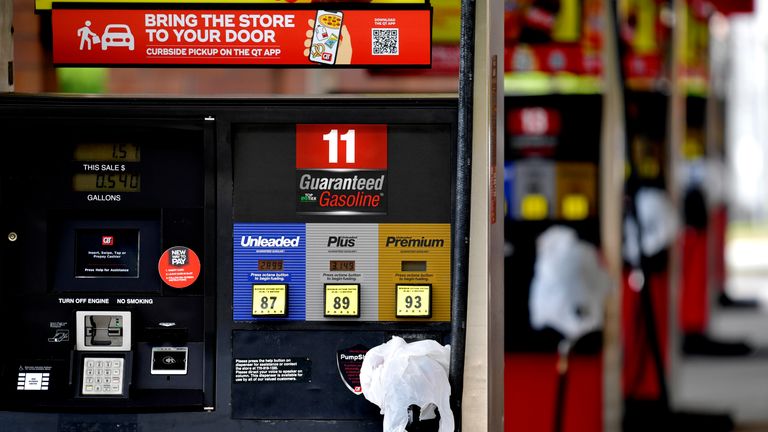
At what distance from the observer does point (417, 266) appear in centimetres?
289

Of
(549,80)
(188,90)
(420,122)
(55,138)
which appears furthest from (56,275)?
(549,80)

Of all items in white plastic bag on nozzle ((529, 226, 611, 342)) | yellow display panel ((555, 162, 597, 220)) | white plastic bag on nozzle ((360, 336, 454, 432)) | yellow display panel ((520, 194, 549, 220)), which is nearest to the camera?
white plastic bag on nozzle ((360, 336, 454, 432))

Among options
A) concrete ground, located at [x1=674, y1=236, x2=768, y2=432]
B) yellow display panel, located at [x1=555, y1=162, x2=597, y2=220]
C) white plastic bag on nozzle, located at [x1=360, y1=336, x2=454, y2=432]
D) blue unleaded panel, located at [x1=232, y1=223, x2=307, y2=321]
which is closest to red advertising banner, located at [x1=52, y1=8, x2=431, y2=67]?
blue unleaded panel, located at [x1=232, y1=223, x2=307, y2=321]

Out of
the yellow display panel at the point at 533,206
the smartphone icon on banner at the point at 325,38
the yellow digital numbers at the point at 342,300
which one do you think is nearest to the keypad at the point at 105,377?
the yellow digital numbers at the point at 342,300

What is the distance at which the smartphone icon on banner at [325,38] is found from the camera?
2.91 metres

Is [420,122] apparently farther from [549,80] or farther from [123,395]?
[549,80]

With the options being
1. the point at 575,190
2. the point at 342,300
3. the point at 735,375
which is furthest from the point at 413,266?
the point at 735,375

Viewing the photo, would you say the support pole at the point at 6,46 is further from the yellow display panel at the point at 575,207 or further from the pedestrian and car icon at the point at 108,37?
the yellow display panel at the point at 575,207

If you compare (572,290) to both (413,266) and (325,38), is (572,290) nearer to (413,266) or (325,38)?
(413,266)

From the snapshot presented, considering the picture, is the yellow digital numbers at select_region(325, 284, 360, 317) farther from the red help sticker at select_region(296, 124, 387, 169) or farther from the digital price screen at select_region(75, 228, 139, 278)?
the digital price screen at select_region(75, 228, 139, 278)

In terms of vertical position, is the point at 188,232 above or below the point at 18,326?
above

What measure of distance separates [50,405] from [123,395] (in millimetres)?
189

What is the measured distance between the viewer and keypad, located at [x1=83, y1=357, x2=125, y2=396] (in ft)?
9.64

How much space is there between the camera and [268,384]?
2938mm
